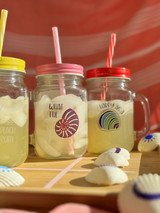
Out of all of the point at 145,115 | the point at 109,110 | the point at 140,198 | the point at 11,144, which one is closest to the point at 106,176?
the point at 140,198

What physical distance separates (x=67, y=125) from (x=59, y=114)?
0.13 feet

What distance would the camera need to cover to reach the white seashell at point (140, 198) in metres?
0.41

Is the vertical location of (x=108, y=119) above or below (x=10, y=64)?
below

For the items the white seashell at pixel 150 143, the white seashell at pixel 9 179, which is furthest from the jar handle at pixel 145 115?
the white seashell at pixel 9 179

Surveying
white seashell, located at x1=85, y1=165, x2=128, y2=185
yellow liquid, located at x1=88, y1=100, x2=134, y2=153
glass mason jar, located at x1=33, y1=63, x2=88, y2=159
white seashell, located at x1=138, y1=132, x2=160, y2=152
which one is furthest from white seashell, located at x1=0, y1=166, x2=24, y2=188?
white seashell, located at x1=138, y1=132, x2=160, y2=152

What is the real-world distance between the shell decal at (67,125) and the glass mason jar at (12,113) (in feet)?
0.31

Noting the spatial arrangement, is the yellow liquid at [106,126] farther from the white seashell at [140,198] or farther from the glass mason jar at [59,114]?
the white seashell at [140,198]

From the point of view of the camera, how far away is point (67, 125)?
809 millimetres

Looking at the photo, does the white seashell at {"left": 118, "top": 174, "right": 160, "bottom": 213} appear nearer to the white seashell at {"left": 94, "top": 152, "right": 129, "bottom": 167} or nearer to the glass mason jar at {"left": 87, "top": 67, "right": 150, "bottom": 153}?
the white seashell at {"left": 94, "top": 152, "right": 129, "bottom": 167}

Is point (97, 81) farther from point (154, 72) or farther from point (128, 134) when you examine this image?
point (154, 72)

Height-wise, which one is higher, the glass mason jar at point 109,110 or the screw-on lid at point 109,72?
the screw-on lid at point 109,72

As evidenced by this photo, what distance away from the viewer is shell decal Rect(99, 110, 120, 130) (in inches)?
35.9

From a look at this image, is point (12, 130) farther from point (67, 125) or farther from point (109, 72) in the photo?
point (109, 72)

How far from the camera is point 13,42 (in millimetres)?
1221
